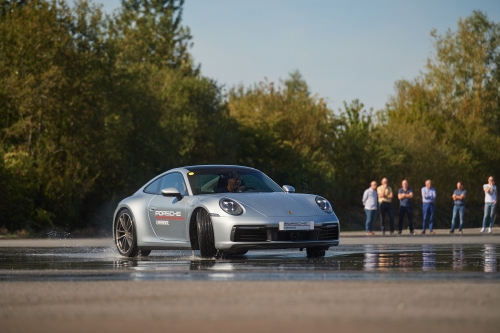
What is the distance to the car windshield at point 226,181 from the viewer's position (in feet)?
50.2

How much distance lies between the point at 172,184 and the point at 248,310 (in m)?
8.62

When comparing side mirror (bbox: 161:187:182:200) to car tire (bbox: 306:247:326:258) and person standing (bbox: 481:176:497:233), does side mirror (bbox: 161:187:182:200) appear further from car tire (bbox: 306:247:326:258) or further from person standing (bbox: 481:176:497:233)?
person standing (bbox: 481:176:497:233)

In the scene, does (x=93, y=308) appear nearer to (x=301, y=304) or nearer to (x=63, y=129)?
(x=301, y=304)

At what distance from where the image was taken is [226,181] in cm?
1541

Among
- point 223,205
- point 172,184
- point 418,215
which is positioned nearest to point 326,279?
point 223,205

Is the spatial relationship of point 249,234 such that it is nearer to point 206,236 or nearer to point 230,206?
point 230,206

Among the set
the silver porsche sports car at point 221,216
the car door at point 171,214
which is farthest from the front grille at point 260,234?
the car door at point 171,214

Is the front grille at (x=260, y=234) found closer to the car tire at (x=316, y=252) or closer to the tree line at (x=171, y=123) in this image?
the car tire at (x=316, y=252)

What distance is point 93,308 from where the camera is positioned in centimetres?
761

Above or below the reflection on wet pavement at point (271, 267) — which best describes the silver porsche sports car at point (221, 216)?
above

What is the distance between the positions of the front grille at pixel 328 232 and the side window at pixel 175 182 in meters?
2.28

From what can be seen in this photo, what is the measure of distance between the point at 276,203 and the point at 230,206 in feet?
2.22


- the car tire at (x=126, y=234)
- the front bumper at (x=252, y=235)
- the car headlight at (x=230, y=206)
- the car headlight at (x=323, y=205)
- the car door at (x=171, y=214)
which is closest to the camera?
the front bumper at (x=252, y=235)

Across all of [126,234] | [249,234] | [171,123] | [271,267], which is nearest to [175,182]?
[126,234]
